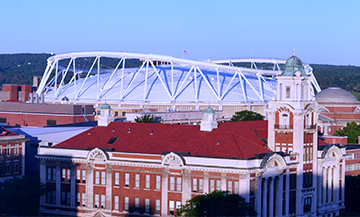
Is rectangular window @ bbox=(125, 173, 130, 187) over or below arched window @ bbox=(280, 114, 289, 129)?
below

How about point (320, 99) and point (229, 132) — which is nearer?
point (229, 132)

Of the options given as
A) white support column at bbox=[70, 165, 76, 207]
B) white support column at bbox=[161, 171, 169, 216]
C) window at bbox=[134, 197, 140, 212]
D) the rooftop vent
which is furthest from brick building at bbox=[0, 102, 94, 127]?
white support column at bbox=[161, 171, 169, 216]

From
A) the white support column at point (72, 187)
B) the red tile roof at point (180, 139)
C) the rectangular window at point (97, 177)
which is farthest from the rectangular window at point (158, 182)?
the white support column at point (72, 187)

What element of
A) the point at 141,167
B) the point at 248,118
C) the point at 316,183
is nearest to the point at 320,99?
the point at 248,118

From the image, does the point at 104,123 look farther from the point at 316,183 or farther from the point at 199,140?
the point at 316,183

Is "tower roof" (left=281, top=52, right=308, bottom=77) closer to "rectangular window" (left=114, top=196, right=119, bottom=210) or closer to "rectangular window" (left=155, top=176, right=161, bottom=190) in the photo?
"rectangular window" (left=155, top=176, right=161, bottom=190)

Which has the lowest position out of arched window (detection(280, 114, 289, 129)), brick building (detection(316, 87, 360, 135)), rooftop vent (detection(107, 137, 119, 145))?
rooftop vent (detection(107, 137, 119, 145))
